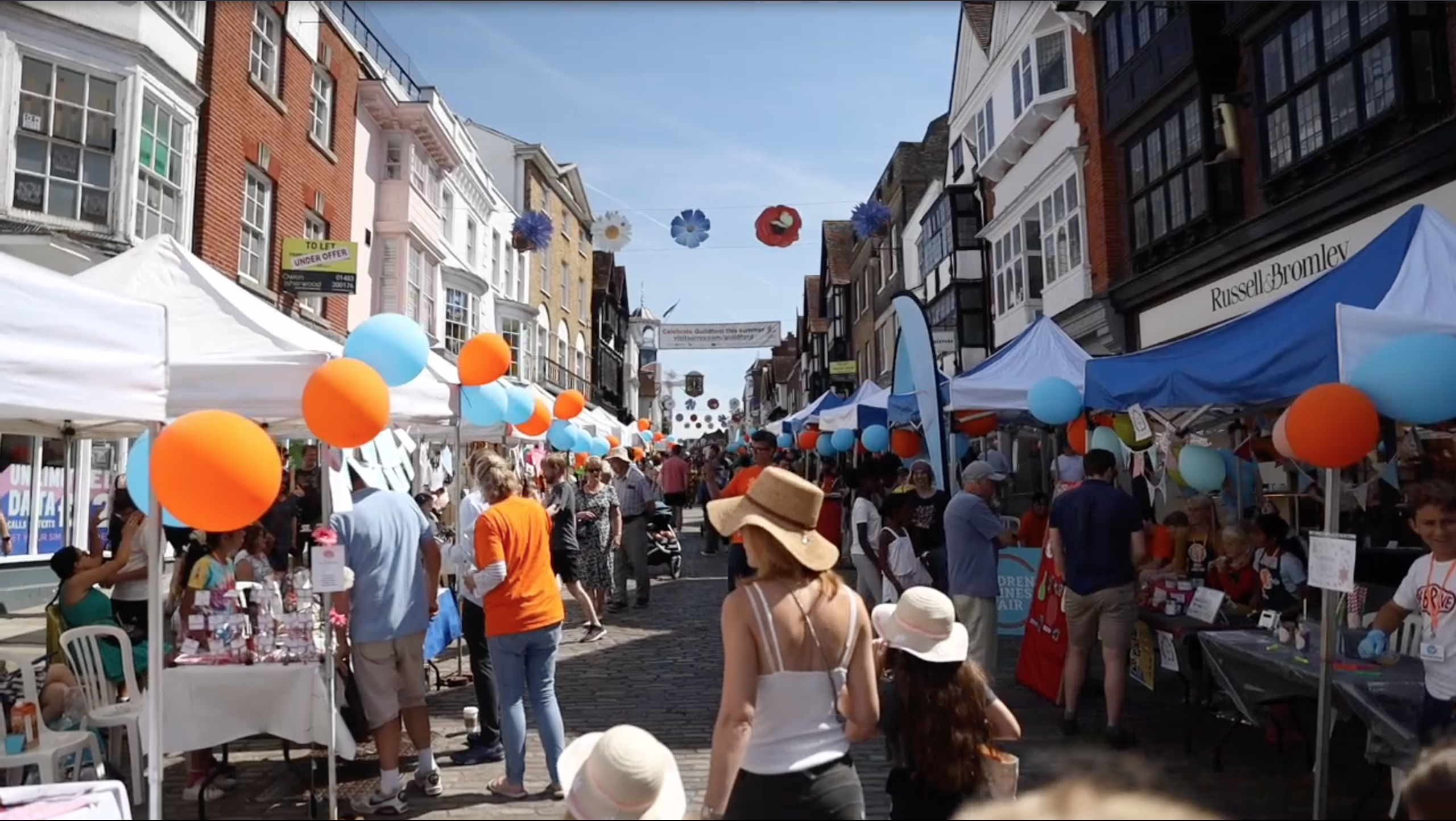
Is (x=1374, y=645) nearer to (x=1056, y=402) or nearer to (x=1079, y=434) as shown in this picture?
(x=1056, y=402)

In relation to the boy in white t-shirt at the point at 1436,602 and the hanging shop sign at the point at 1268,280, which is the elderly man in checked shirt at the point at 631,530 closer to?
the hanging shop sign at the point at 1268,280

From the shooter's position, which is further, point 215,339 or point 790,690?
point 215,339

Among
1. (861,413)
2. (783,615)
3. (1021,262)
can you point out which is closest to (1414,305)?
(783,615)

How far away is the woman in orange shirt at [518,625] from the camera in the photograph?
4867 millimetres

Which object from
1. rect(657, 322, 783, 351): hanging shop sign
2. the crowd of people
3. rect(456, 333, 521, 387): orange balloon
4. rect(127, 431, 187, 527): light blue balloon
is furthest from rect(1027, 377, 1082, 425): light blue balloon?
rect(657, 322, 783, 351): hanging shop sign

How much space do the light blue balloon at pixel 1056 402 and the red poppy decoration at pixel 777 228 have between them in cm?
1023

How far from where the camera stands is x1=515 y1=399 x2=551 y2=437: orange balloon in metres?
10.1

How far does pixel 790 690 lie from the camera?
273cm

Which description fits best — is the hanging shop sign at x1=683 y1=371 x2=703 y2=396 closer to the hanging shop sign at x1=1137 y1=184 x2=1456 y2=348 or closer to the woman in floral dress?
the hanging shop sign at x1=1137 y1=184 x2=1456 y2=348

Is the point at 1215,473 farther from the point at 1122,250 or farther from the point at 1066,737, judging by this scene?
the point at 1122,250

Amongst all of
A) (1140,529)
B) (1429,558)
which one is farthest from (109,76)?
(1429,558)

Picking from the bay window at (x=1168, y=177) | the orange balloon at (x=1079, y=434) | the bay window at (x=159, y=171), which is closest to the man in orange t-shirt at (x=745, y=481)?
the orange balloon at (x=1079, y=434)

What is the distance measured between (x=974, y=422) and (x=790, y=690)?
901cm

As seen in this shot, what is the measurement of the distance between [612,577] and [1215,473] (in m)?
6.06
